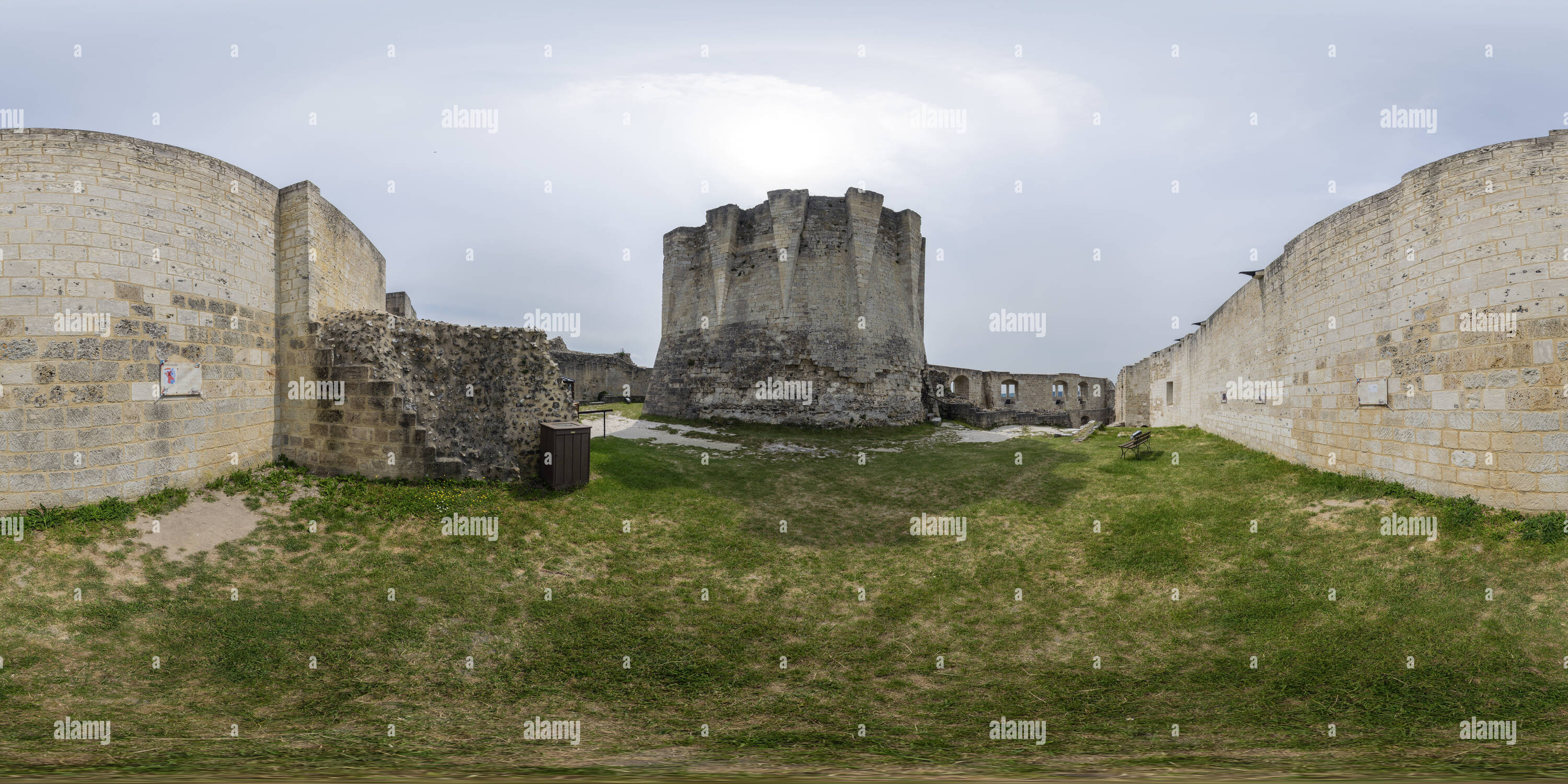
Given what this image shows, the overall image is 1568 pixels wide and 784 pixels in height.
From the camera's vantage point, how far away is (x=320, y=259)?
10797mm

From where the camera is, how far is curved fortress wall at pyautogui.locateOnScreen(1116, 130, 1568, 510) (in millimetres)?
7227

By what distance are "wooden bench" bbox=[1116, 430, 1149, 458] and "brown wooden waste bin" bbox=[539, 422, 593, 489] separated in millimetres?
11998

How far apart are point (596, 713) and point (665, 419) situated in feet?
59.6

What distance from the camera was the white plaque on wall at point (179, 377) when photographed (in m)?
8.36

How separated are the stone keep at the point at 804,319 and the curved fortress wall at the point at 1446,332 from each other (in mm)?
12902

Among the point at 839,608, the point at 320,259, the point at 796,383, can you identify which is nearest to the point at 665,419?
the point at 796,383
